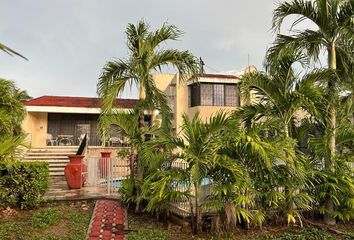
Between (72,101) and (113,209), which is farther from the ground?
(72,101)

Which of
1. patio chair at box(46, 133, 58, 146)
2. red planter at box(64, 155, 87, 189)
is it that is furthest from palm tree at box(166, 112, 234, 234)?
patio chair at box(46, 133, 58, 146)

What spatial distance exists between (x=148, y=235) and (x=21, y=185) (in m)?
3.96

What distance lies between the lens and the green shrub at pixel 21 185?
9047 mm

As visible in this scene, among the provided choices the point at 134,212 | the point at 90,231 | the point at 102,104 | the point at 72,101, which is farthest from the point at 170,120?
the point at 72,101

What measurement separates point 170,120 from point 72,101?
604 inches

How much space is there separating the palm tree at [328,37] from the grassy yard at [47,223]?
20.7ft

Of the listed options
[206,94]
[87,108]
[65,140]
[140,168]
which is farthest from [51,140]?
[140,168]

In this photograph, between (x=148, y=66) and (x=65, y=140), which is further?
(x=65, y=140)

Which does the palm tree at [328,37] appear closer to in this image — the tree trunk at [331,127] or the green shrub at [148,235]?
the tree trunk at [331,127]

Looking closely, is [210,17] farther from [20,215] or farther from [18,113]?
[20,215]

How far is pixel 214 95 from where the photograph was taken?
23.4 meters

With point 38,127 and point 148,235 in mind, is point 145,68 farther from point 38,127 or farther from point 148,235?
point 38,127

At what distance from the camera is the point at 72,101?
2353cm

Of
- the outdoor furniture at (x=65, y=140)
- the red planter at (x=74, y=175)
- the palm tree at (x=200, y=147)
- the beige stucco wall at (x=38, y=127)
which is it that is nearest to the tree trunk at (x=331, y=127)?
the palm tree at (x=200, y=147)
